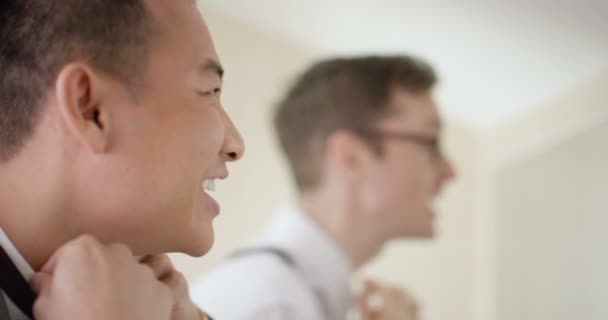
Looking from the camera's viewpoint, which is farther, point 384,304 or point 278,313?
point 384,304

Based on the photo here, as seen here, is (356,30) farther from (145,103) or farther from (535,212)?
(145,103)

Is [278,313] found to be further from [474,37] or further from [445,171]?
[474,37]

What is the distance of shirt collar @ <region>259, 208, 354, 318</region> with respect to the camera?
3.88 ft

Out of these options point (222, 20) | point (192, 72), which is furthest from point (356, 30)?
point (192, 72)

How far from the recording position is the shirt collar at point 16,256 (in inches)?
20.9

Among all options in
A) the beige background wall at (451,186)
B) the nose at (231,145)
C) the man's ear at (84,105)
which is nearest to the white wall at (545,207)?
the beige background wall at (451,186)

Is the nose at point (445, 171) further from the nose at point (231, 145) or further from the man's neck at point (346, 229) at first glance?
the nose at point (231, 145)

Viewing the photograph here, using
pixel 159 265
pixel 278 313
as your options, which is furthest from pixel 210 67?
pixel 278 313

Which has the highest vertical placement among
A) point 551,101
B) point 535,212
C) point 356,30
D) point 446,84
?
point 356,30

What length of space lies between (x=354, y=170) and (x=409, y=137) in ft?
0.39

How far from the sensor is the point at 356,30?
5.65 feet

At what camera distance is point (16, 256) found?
534 millimetres

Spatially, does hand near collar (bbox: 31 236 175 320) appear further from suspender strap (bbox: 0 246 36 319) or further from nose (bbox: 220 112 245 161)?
nose (bbox: 220 112 245 161)

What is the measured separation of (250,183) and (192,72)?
1089 millimetres
